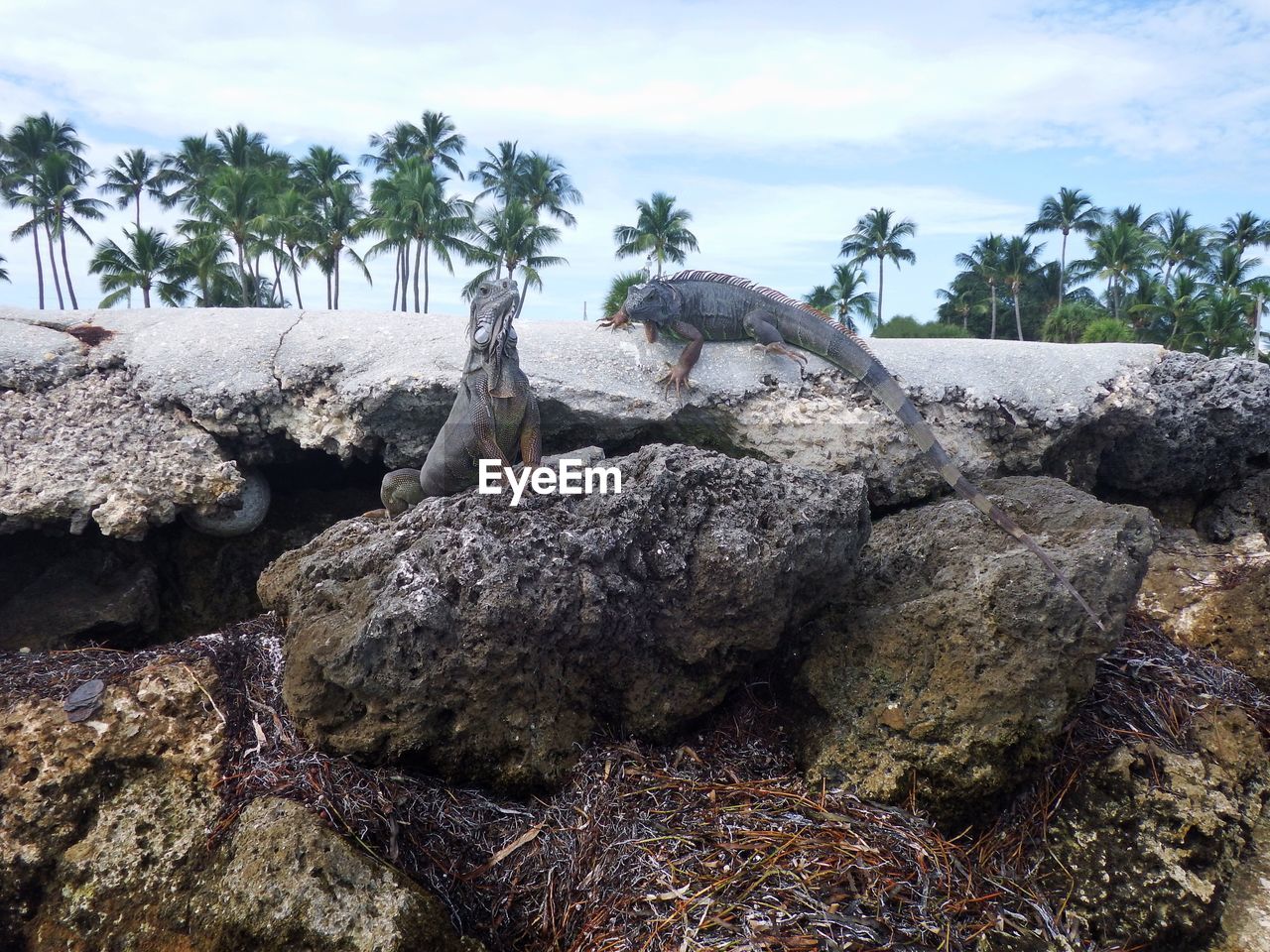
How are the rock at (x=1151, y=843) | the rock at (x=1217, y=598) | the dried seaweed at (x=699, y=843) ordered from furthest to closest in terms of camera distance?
the rock at (x=1217, y=598), the rock at (x=1151, y=843), the dried seaweed at (x=699, y=843)

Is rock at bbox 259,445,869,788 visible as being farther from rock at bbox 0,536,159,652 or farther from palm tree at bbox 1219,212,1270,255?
palm tree at bbox 1219,212,1270,255

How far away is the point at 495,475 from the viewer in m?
3.81

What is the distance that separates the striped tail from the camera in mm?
3890

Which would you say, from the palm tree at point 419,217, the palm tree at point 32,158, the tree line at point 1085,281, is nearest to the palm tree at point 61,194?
the palm tree at point 32,158

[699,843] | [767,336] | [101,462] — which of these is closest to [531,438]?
[699,843]

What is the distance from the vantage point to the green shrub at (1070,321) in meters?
25.7

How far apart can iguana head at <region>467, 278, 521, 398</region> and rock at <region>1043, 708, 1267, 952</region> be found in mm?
2951

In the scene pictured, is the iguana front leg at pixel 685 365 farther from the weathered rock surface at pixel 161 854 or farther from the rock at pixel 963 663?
the weathered rock surface at pixel 161 854

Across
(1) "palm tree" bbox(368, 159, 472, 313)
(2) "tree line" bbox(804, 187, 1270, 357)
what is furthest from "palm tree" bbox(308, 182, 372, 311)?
(2) "tree line" bbox(804, 187, 1270, 357)

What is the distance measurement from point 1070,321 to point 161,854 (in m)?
28.2

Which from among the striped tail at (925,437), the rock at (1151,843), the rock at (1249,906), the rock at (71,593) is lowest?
the rock at (1249,906)

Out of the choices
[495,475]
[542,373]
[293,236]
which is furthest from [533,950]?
[293,236]

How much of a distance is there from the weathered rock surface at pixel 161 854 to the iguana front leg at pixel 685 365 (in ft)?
9.75

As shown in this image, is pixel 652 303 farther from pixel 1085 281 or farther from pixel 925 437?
pixel 1085 281
